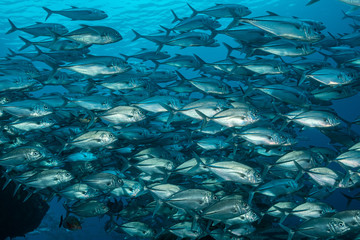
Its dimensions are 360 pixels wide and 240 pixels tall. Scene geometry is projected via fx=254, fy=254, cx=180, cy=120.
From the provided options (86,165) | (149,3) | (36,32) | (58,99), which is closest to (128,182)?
(86,165)

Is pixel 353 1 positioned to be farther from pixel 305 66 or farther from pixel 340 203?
pixel 340 203

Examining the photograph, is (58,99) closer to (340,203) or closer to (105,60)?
(105,60)

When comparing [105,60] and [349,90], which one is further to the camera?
[349,90]

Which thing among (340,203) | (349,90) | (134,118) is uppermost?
(349,90)

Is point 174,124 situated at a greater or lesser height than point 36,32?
lesser

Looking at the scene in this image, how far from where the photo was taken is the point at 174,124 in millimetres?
5957

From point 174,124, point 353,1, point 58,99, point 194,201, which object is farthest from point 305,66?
point 58,99

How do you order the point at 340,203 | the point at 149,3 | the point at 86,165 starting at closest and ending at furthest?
→ the point at 86,165
the point at 340,203
the point at 149,3

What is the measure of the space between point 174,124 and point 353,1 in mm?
4055

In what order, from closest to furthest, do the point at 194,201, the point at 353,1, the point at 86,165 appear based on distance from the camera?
the point at 353,1 → the point at 194,201 → the point at 86,165

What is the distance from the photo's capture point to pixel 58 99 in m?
4.90

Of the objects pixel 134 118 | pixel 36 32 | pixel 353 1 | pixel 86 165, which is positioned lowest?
pixel 86 165

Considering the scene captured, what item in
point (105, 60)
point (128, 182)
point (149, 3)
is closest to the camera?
point (105, 60)

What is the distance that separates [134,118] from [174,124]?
1.61 m
